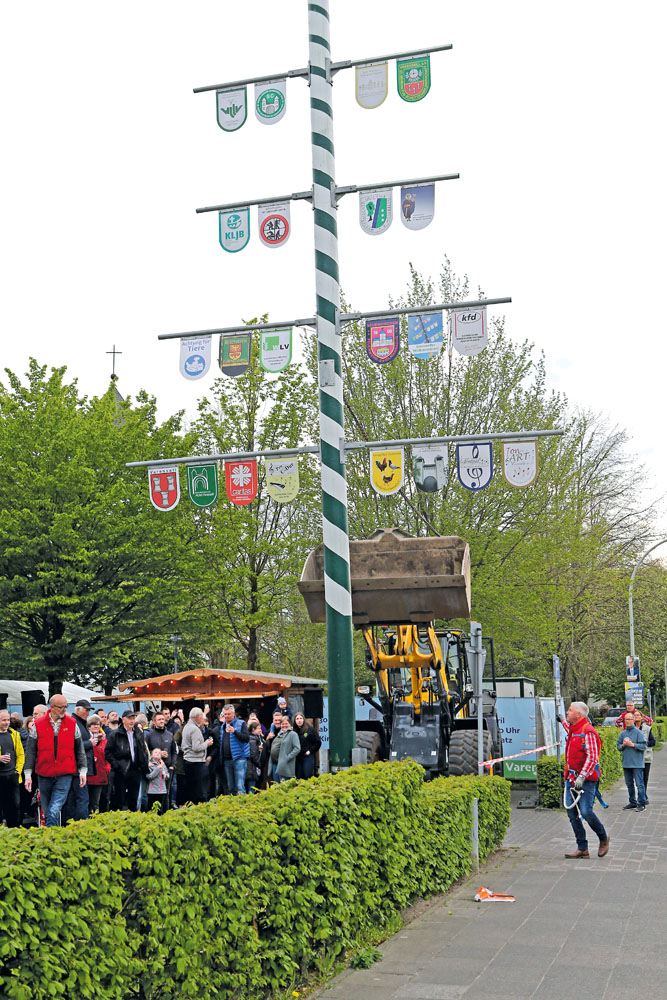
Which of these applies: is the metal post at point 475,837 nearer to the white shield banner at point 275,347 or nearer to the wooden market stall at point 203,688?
the white shield banner at point 275,347

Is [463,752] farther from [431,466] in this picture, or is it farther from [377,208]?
[377,208]

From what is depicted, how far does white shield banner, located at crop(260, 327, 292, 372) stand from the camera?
40.9ft

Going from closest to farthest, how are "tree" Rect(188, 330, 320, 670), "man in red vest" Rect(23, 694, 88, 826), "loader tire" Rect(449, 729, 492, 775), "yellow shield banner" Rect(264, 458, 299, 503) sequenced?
1. "man in red vest" Rect(23, 694, 88, 826)
2. "yellow shield banner" Rect(264, 458, 299, 503)
3. "loader tire" Rect(449, 729, 492, 775)
4. "tree" Rect(188, 330, 320, 670)

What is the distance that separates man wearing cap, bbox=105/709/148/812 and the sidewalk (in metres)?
4.70

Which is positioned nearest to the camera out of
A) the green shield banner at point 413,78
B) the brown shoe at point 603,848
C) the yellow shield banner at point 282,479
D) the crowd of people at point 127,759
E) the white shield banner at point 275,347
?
the green shield banner at point 413,78

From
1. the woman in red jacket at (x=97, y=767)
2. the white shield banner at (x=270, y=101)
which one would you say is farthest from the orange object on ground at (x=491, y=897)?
the white shield banner at (x=270, y=101)

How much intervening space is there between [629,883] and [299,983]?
16.1ft

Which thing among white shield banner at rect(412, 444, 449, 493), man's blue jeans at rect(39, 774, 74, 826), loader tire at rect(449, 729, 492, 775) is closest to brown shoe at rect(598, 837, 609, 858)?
white shield banner at rect(412, 444, 449, 493)

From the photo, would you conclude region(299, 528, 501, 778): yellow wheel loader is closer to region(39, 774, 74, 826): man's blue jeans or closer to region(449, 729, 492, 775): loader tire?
region(449, 729, 492, 775): loader tire

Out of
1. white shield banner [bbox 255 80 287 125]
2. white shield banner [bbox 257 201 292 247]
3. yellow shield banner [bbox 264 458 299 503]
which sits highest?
white shield banner [bbox 255 80 287 125]

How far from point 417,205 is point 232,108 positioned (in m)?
2.40

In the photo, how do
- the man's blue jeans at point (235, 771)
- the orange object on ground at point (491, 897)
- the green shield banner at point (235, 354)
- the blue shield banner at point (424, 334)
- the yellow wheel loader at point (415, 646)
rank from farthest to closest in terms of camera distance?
the man's blue jeans at point (235, 771) → the yellow wheel loader at point (415, 646) → the green shield banner at point (235, 354) → the blue shield banner at point (424, 334) → the orange object on ground at point (491, 897)

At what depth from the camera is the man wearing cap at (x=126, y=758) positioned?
46.1ft

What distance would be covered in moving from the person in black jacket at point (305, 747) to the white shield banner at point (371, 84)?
8.81 m
